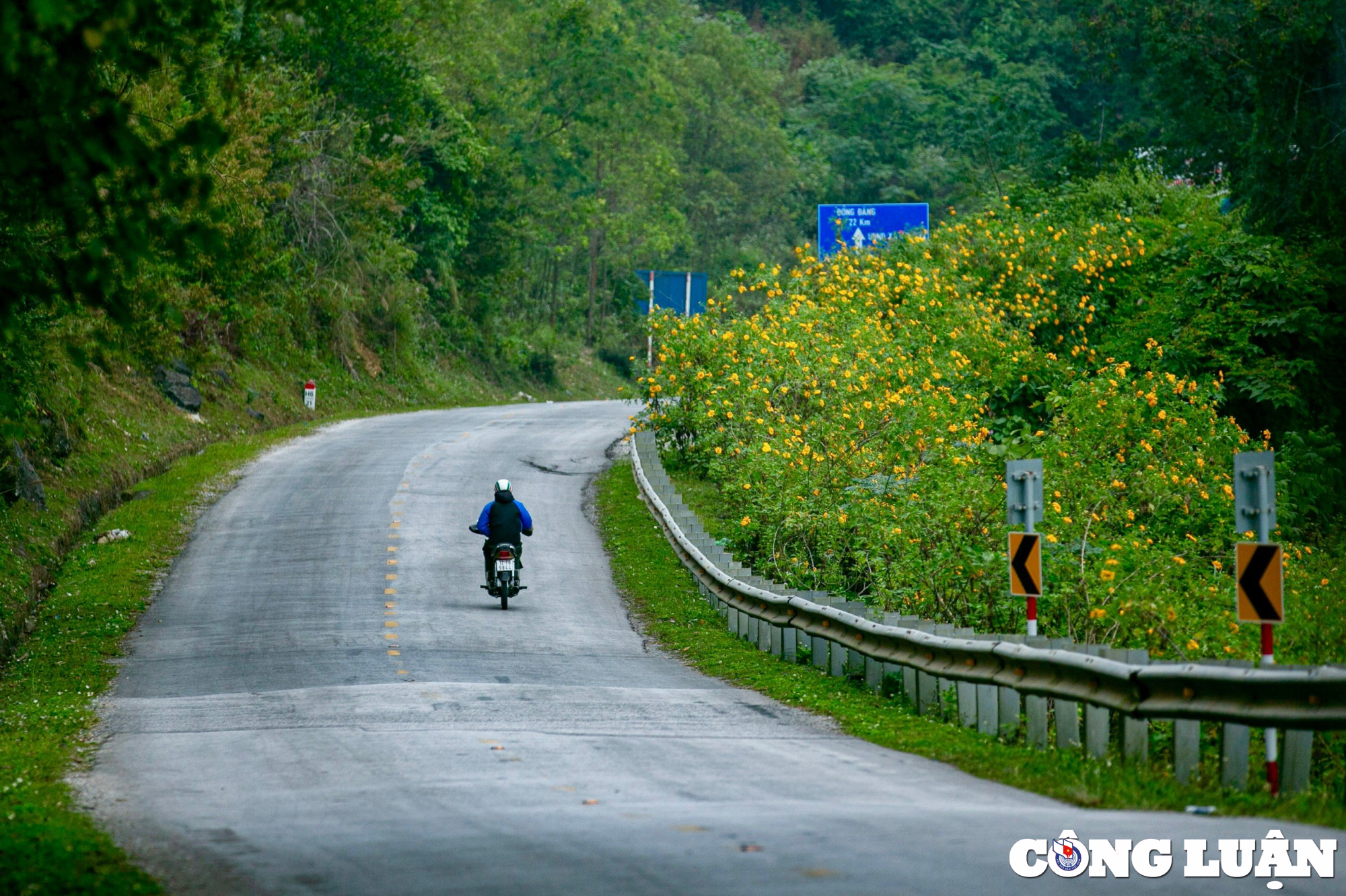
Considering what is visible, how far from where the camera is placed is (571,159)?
72.3m

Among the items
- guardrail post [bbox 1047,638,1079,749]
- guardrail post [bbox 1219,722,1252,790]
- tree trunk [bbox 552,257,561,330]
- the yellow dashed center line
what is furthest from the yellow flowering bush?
tree trunk [bbox 552,257,561,330]

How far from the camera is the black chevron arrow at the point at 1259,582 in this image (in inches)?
389

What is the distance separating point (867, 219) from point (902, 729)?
35911mm

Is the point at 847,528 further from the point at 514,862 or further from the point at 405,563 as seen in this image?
the point at 514,862

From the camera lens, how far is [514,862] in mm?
7277

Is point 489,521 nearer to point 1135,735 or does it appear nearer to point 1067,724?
point 1067,724

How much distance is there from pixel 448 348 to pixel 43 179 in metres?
52.8

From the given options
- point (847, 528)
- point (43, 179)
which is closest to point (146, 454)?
point (847, 528)

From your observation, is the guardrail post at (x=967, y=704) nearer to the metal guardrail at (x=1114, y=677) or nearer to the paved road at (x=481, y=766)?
the metal guardrail at (x=1114, y=677)

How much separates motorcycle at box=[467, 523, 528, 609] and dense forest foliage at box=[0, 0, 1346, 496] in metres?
5.64

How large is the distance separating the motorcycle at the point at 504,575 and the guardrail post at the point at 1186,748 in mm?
12300

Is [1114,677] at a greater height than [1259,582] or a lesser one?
lesser

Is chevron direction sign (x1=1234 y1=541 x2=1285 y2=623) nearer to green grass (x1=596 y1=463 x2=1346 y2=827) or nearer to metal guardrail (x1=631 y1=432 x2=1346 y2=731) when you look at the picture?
metal guardrail (x1=631 y1=432 x2=1346 y2=731)

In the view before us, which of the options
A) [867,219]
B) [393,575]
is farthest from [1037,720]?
[867,219]
